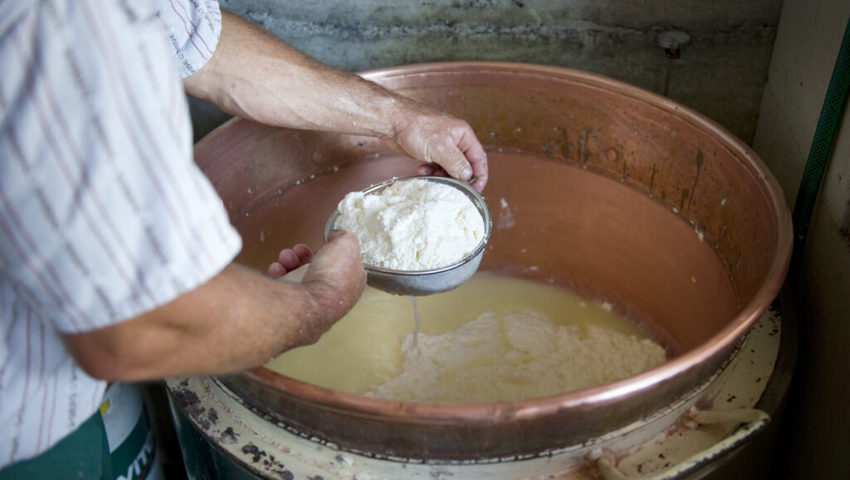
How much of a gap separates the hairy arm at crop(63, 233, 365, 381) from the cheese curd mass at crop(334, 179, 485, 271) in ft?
0.73

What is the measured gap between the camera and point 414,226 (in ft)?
3.30

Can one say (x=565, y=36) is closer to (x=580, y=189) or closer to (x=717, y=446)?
(x=580, y=189)

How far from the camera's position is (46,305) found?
1.74 feet

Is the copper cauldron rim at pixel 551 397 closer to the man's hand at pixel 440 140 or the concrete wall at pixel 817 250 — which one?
the concrete wall at pixel 817 250

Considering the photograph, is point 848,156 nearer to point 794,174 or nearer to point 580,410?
point 794,174

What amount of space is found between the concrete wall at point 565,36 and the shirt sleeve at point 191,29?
13.5 inches

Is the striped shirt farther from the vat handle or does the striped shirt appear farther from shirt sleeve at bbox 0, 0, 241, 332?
the vat handle

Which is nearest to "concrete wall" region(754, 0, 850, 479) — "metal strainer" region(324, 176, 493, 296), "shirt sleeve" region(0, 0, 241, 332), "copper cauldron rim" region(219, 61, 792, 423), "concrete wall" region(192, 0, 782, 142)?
"concrete wall" region(192, 0, 782, 142)

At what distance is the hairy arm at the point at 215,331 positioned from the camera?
22.1 inches

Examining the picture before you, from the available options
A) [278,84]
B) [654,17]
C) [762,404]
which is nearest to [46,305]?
[278,84]

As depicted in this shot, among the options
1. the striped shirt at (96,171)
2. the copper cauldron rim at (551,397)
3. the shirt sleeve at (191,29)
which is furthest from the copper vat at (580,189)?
the striped shirt at (96,171)

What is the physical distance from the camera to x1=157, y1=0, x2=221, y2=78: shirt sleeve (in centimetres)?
93

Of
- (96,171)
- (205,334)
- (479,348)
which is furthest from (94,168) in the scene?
(479,348)

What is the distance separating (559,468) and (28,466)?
2.07ft
